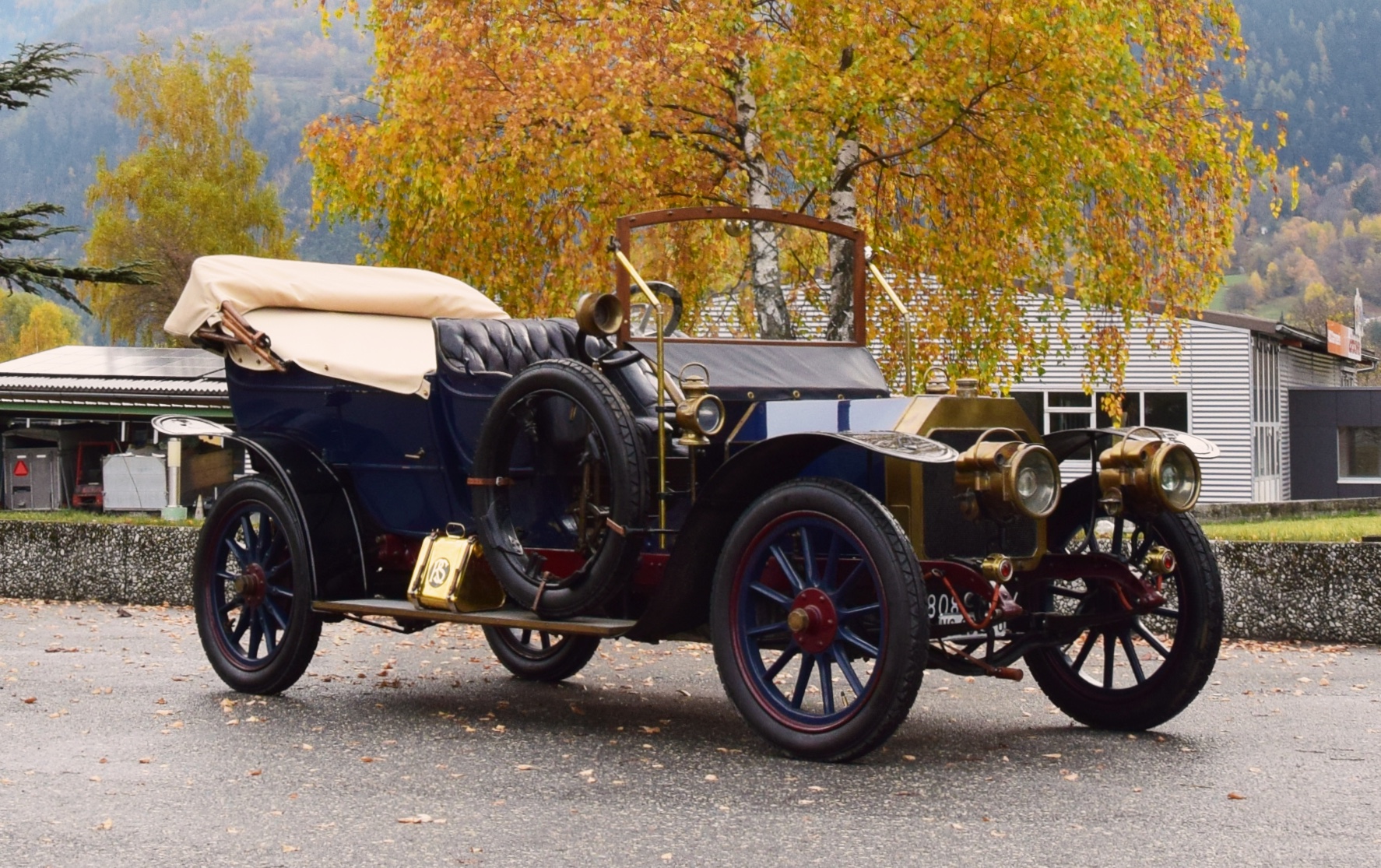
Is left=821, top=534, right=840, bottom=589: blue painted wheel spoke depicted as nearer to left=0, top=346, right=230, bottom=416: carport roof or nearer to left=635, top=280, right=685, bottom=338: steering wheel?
left=635, top=280, right=685, bottom=338: steering wheel

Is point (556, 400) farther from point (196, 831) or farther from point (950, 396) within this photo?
point (196, 831)

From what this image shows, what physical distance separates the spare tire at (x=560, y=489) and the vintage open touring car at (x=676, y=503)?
0.01 metres

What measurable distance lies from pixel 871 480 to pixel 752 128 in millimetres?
9782

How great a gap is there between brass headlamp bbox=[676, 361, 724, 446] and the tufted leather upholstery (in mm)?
1327

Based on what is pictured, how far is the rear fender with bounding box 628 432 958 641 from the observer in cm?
651

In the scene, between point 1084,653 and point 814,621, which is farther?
point 1084,653

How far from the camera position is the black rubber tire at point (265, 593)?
8.26 m

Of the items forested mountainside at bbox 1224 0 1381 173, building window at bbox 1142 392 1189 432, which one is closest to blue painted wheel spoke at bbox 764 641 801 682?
building window at bbox 1142 392 1189 432

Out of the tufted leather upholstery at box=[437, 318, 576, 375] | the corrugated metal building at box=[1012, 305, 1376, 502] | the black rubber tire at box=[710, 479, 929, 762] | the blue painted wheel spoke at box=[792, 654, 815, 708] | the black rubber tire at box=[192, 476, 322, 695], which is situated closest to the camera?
the black rubber tire at box=[710, 479, 929, 762]

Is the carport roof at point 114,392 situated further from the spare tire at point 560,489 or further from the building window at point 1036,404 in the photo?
the spare tire at point 560,489

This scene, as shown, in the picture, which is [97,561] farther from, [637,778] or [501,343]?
[637,778]

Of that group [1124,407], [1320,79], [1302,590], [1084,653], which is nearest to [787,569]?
[1084,653]

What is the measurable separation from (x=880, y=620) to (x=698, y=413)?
1.19 m

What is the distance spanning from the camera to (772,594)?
20.9 ft
